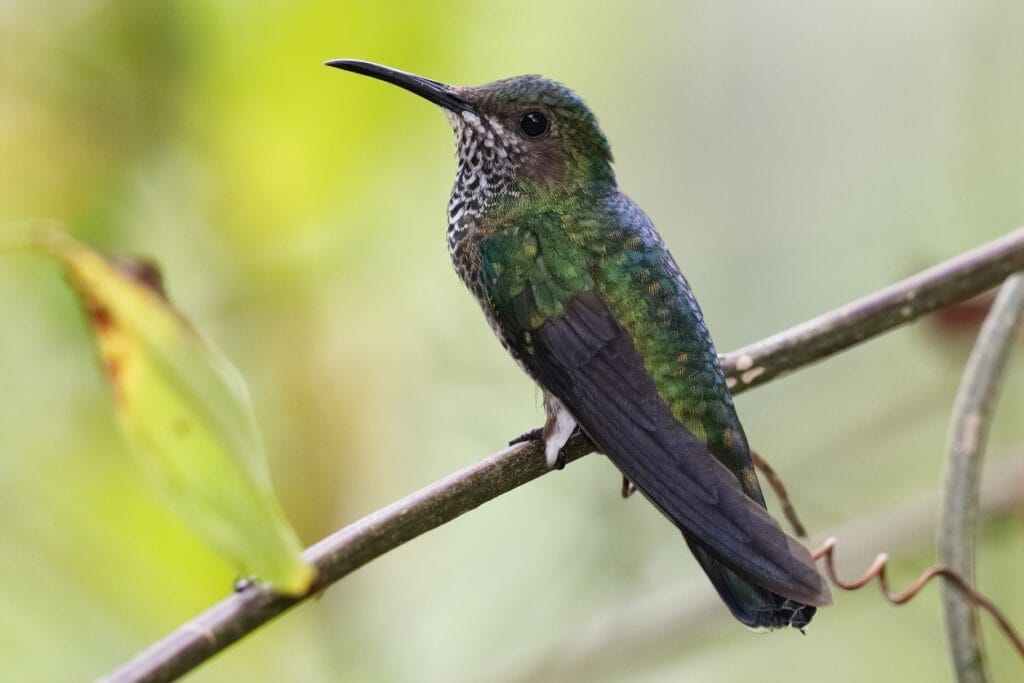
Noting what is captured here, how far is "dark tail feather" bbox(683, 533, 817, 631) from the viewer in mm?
1632

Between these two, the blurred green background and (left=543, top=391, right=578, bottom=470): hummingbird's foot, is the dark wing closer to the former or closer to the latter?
(left=543, top=391, right=578, bottom=470): hummingbird's foot

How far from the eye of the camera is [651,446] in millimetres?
1852

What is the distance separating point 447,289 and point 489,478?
214 cm

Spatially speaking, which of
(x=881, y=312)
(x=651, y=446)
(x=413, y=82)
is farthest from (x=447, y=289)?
(x=881, y=312)

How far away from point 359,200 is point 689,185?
2506 mm

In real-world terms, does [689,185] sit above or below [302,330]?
below

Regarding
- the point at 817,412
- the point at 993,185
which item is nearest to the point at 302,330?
the point at 817,412

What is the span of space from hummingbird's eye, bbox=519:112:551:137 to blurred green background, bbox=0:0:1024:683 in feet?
0.61

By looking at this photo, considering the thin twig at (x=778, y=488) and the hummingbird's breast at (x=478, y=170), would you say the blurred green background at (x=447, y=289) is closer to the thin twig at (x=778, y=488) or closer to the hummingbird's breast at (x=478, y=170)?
the hummingbird's breast at (x=478, y=170)

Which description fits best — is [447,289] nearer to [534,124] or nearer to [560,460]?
[534,124]

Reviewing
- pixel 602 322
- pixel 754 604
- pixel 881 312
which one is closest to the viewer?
pixel 754 604

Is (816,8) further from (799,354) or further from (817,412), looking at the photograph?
(799,354)

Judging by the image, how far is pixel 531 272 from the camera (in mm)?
2131

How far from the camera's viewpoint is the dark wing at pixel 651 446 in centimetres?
157
